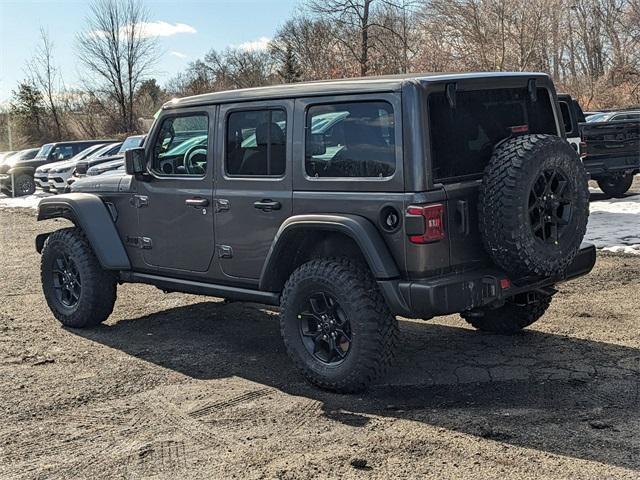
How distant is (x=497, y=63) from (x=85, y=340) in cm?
2899

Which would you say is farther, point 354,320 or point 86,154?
point 86,154

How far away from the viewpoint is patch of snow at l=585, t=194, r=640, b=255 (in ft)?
30.1

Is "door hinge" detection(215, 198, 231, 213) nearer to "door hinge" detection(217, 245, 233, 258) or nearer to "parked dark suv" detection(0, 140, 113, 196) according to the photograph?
"door hinge" detection(217, 245, 233, 258)

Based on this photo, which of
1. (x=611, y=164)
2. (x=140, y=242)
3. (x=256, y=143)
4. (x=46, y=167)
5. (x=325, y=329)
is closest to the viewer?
(x=325, y=329)

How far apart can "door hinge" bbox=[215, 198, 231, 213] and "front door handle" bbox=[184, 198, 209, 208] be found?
109 mm

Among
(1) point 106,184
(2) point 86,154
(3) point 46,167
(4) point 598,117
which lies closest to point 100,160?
(2) point 86,154

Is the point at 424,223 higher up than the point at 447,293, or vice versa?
the point at 424,223

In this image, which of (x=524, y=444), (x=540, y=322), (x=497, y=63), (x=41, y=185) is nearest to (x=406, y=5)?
(x=497, y=63)

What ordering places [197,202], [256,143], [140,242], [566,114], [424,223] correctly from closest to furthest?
[424,223] → [256,143] → [197,202] → [140,242] → [566,114]

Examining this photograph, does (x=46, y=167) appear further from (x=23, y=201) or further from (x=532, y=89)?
(x=532, y=89)

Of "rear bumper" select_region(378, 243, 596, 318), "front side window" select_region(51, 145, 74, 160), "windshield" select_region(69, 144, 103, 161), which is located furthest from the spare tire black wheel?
"front side window" select_region(51, 145, 74, 160)

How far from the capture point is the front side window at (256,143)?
5035mm

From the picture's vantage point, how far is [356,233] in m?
4.40

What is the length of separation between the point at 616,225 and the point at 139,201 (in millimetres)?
7361
